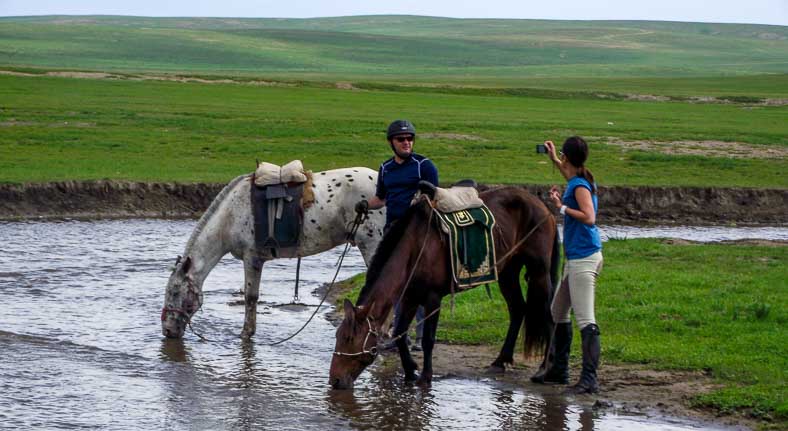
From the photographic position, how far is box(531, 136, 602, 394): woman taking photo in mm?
9484

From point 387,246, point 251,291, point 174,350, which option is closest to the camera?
point 387,246

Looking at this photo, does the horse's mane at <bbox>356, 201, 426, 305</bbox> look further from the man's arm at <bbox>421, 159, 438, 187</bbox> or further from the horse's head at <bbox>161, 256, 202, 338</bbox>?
the horse's head at <bbox>161, 256, 202, 338</bbox>

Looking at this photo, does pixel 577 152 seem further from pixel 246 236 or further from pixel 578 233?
pixel 246 236

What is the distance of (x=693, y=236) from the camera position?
21312mm

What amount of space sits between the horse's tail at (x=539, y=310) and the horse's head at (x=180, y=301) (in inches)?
149

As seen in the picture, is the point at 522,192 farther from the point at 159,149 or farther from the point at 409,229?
the point at 159,149

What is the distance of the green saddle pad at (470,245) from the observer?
10078 mm

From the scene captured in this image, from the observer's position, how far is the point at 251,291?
40.2 ft

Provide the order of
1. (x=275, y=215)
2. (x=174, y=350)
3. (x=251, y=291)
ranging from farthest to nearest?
(x=251, y=291)
(x=275, y=215)
(x=174, y=350)

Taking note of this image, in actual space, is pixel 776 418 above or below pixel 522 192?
below

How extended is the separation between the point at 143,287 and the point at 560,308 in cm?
715

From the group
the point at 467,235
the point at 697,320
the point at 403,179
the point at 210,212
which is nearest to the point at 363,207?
the point at 403,179

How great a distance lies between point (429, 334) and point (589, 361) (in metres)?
1.44

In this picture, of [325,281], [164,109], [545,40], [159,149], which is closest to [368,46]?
[545,40]
